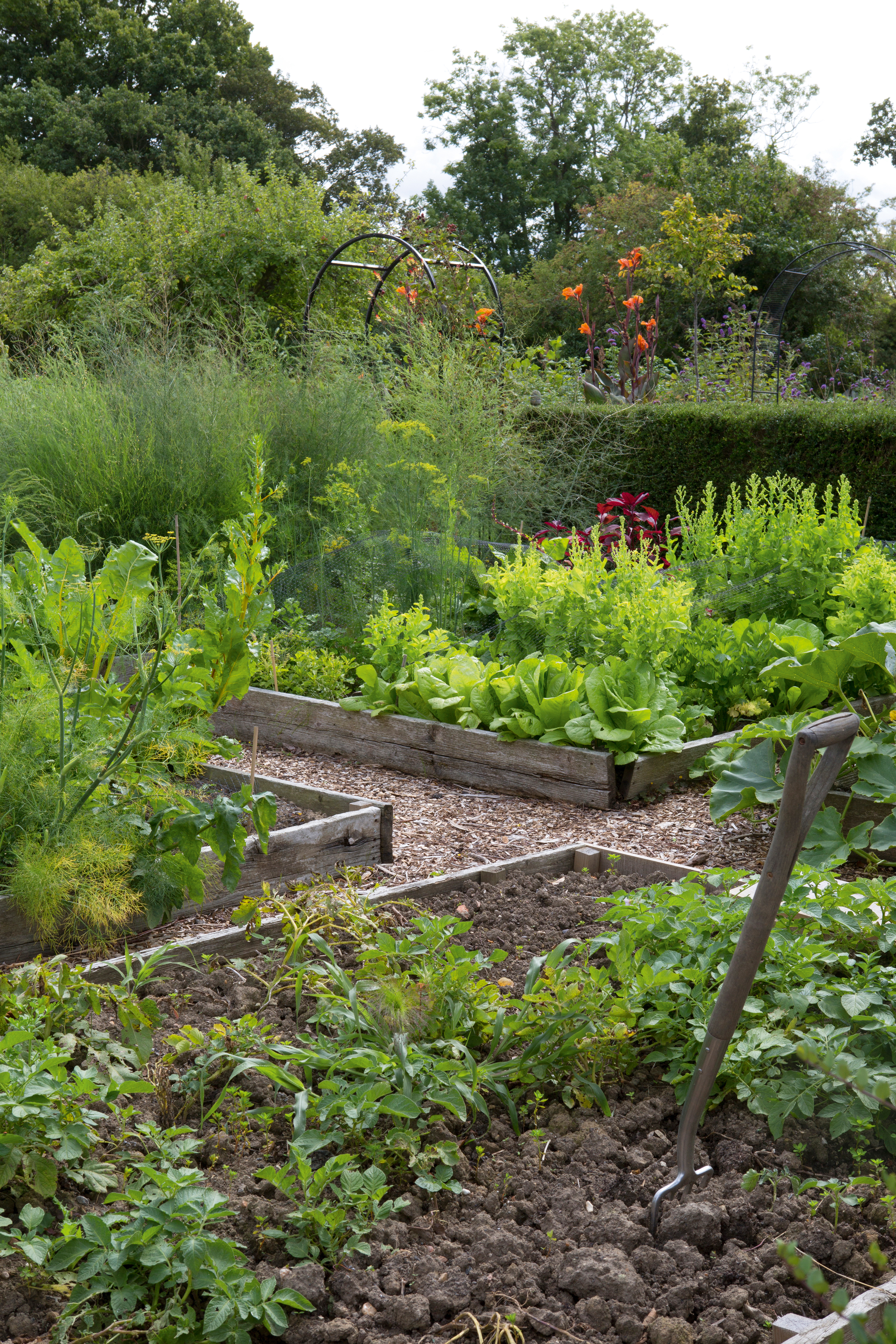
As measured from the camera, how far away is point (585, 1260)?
1438 mm

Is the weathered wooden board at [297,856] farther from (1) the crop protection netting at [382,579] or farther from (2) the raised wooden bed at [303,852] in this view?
(1) the crop protection netting at [382,579]

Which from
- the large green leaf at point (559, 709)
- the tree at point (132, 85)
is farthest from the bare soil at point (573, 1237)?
the tree at point (132, 85)

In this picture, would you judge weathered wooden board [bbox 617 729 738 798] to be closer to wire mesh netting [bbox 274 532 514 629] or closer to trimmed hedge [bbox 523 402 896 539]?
wire mesh netting [bbox 274 532 514 629]

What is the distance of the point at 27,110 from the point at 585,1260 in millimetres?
31562

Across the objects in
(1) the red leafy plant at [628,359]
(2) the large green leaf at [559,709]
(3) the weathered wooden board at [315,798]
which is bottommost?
(3) the weathered wooden board at [315,798]

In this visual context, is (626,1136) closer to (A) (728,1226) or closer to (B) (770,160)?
(A) (728,1226)

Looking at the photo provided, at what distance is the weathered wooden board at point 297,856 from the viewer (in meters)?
2.98

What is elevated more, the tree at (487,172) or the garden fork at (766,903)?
the tree at (487,172)

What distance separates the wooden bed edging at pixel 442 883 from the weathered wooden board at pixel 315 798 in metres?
0.26

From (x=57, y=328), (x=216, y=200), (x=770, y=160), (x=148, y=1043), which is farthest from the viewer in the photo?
(x=770, y=160)

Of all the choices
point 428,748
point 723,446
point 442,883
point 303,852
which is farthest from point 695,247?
point 442,883

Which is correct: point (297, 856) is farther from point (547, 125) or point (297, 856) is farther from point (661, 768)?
point (547, 125)

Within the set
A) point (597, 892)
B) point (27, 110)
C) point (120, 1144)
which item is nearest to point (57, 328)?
point (597, 892)

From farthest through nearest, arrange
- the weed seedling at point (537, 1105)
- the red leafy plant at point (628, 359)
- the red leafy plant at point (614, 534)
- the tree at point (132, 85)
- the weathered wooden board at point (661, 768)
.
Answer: the tree at point (132, 85) < the red leafy plant at point (628, 359) < the red leafy plant at point (614, 534) < the weathered wooden board at point (661, 768) < the weed seedling at point (537, 1105)
